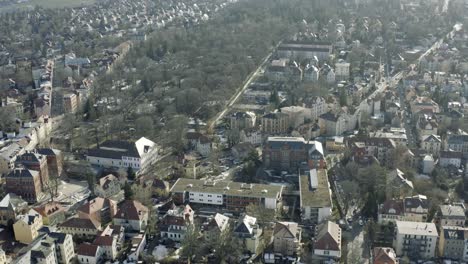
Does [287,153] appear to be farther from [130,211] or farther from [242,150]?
[130,211]

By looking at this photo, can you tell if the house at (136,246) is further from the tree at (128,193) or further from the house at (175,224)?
the tree at (128,193)

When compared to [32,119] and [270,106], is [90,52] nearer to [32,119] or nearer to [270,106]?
[32,119]

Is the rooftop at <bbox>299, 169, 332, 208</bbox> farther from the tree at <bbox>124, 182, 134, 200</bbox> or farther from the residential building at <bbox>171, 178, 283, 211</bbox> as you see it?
the tree at <bbox>124, 182, 134, 200</bbox>

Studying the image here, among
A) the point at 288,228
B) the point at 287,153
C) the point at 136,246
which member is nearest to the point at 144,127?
the point at 287,153

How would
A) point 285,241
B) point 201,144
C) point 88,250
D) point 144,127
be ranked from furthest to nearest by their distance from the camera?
point 144,127 < point 201,144 < point 285,241 < point 88,250

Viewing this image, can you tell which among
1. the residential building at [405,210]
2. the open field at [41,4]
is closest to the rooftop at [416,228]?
the residential building at [405,210]

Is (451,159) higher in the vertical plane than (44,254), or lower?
higher

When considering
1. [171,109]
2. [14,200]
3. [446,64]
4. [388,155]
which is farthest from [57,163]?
[446,64]

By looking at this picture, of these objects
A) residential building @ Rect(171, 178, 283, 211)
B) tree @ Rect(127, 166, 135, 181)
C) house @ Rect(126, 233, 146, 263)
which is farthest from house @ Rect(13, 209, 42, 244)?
tree @ Rect(127, 166, 135, 181)
